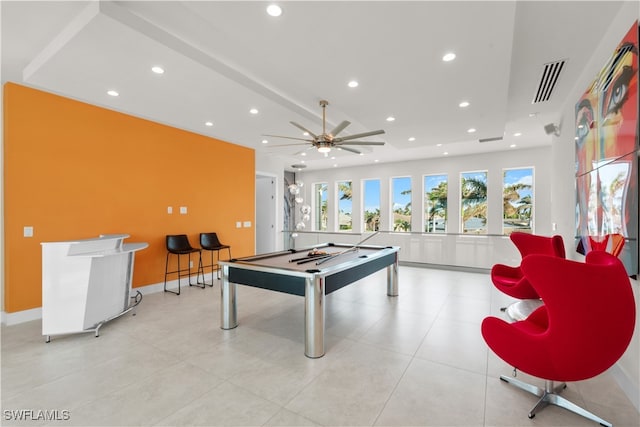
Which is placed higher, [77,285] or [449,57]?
[449,57]

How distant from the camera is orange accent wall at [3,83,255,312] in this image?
354 cm

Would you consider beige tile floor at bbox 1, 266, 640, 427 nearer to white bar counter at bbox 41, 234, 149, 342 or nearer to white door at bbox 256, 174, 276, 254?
white bar counter at bbox 41, 234, 149, 342

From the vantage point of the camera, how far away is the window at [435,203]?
8.59m

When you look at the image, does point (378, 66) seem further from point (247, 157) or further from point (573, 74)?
point (247, 157)

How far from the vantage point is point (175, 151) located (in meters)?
5.24

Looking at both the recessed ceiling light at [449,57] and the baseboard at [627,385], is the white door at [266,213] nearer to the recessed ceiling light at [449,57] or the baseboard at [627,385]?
the recessed ceiling light at [449,57]

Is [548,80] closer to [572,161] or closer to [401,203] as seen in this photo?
[572,161]

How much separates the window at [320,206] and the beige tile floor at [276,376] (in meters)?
7.28

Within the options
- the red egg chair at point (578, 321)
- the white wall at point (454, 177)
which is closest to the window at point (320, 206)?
the white wall at point (454, 177)

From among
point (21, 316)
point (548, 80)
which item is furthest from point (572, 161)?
point (21, 316)

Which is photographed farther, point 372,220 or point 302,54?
point 372,220

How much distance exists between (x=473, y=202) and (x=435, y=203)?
3.46ft

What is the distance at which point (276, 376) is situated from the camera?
92.7 inches
